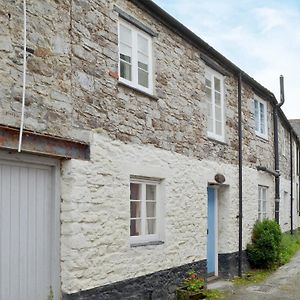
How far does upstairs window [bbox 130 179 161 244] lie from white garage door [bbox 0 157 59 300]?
2011mm

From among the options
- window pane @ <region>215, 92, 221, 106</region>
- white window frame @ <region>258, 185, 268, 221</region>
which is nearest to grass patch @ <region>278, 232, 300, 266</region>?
white window frame @ <region>258, 185, 268, 221</region>

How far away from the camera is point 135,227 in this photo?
8.52 meters

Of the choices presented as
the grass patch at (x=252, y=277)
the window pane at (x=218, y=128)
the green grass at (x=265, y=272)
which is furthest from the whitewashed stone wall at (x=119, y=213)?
the green grass at (x=265, y=272)

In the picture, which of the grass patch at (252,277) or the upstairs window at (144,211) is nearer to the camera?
the upstairs window at (144,211)

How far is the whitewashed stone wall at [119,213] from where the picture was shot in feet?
22.0

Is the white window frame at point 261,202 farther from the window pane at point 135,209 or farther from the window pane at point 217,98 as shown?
the window pane at point 135,209

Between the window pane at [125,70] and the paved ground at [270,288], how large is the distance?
4.87 metres

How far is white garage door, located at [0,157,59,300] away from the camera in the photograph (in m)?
5.99

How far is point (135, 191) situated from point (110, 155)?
1222 millimetres

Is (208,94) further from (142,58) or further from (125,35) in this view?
(125,35)

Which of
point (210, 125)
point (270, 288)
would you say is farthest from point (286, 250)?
point (210, 125)

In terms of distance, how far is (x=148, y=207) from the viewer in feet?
29.2

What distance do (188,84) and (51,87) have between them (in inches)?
174

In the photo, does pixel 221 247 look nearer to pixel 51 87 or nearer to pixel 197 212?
pixel 197 212
